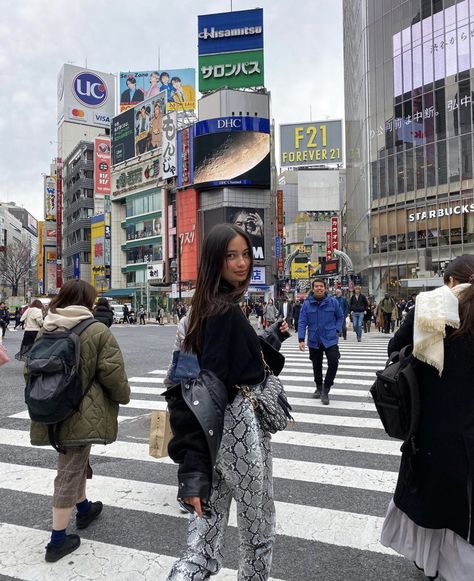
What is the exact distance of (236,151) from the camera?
51031 millimetres

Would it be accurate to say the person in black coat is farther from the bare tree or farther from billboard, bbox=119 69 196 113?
billboard, bbox=119 69 196 113

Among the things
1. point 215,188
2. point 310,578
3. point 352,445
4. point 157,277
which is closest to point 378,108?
point 215,188

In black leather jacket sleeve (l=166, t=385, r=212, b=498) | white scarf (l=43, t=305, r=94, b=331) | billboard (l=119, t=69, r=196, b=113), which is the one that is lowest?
black leather jacket sleeve (l=166, t=385, r=212, b=498)

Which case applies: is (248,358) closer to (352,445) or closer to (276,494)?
(276,494)

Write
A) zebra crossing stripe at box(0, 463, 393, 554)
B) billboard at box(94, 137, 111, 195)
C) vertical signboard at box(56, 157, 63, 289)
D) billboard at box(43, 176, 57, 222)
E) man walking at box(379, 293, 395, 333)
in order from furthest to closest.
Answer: billboard at box(43, 176, 57, 222)
vertical signboard at box(56, 157, 63, 289)
billboard at box(94, 137, 111, 195)
man walking at box(379, 293, 395, 333)
zebra crossing stripe at box(0, 463, 393, 554)

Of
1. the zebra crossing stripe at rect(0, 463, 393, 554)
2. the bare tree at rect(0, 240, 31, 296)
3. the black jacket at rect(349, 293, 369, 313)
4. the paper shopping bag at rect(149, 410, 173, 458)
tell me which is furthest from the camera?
the bare tree at rect(0, 240, 31, 296)

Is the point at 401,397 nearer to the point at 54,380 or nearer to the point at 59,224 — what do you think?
the point at 54,380

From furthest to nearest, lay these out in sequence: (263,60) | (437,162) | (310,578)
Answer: (263,60), (437,162), (310,578)

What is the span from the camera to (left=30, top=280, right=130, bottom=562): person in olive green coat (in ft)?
9.87

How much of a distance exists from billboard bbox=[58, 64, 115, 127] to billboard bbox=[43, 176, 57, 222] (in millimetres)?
13752

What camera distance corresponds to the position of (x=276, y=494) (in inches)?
158

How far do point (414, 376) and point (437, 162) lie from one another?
38.5 m

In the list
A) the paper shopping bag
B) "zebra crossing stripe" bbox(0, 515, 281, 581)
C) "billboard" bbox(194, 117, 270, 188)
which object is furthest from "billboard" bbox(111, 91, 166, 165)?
"zebra crossing stripe" bbox(0, 515, 281, 581)

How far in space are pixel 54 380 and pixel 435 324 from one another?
2131mm
